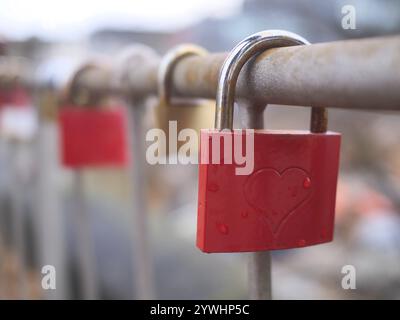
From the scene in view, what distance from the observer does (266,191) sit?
1.17 ft

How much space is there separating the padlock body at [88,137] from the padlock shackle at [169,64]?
0.37 m

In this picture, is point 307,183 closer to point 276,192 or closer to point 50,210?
point 276,192

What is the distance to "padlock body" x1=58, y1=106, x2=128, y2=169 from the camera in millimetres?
850

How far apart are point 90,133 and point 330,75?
63 cm

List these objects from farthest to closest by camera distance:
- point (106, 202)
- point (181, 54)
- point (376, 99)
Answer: point (106, 202)
point (181, 54)
point (376, 99)

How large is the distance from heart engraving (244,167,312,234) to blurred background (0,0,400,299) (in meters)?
0.55

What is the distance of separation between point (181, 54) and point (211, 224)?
20 cm

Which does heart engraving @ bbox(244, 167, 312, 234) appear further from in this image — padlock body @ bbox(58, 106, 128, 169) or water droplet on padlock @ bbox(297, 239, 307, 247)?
padlock body @ bbox(58, 106, 128, 169)

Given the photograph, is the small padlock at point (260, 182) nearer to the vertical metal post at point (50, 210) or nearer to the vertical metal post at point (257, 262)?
the vertical metal post at point (257, 262)

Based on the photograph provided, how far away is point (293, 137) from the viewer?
1.17ft
